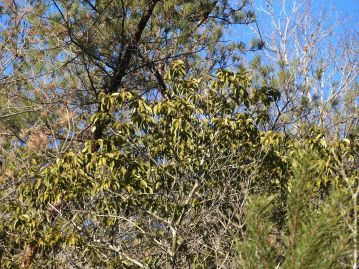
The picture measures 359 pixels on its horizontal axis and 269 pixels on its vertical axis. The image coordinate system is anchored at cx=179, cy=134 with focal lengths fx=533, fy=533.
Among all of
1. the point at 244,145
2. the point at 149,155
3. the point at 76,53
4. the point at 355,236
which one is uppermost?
the point at 76,53

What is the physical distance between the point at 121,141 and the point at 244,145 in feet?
2.91

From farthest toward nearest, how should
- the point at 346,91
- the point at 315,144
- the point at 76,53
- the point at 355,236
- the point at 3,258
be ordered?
1. the point at 346,91
2. the point at 76,53
3. the point at 3,258
4. the point at 315,144
5. the point at 355,236

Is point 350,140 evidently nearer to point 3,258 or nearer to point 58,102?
point 3,258

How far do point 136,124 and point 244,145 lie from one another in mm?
800

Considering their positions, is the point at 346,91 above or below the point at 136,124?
above

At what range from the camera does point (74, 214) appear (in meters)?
3.93

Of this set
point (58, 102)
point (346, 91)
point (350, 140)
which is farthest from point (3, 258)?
point (346, 91)

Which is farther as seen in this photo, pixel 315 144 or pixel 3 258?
pixel 3 258

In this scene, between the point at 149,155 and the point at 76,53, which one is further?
the point at 76,53

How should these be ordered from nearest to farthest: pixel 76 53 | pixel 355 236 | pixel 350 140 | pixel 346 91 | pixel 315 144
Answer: pixel 355 236 < pixel 315 144 < pixel 350 140 < pixel 76 53 < pixel 346 91

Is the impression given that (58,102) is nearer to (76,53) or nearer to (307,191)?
(76,53)

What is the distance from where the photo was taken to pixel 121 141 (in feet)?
12.1

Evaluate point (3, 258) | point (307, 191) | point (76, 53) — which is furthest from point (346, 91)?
point (307, 191)

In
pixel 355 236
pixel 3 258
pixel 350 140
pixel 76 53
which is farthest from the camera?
pixel 76 53
